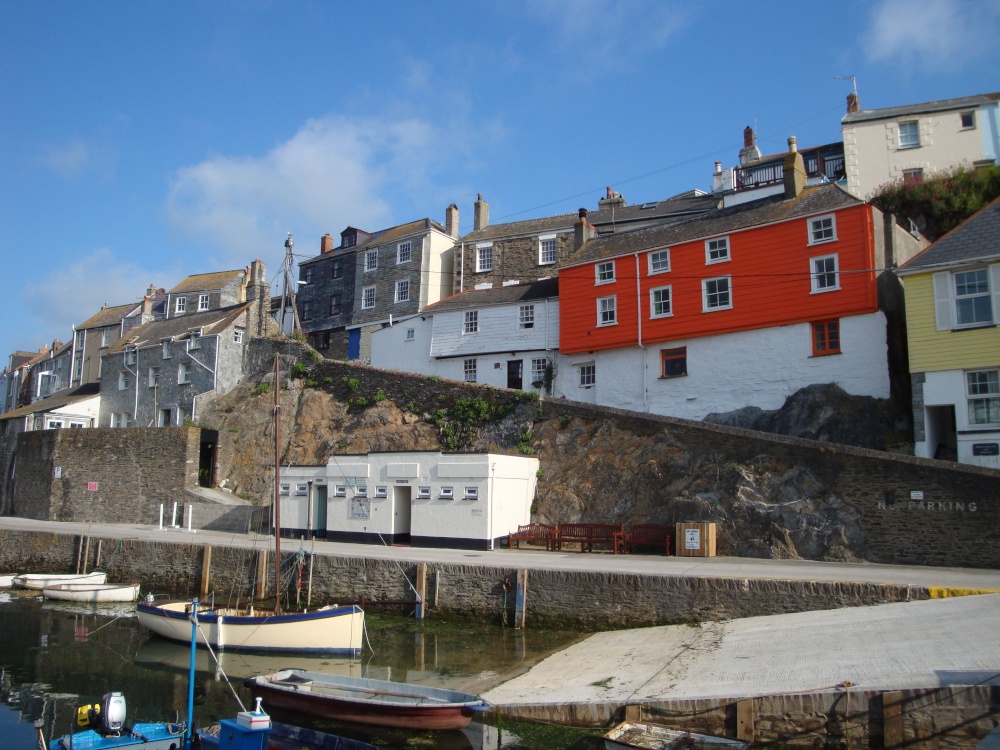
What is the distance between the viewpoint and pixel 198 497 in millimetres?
33125

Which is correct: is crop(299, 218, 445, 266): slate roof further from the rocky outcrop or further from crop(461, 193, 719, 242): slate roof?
the rocky outcrop

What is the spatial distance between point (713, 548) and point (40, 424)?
38772 mm

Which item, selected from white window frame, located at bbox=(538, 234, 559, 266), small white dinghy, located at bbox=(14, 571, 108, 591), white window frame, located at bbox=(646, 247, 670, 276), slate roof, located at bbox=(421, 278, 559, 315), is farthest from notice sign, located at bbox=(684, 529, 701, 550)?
white window frame, located at bbox=(538, 234, 559, 266)

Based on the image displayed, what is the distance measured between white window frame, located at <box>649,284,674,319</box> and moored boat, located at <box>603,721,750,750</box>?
2193 cm

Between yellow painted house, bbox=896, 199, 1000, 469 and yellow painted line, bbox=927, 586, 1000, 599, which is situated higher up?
yellow painted house, bbox=896, 199, 1000, 469

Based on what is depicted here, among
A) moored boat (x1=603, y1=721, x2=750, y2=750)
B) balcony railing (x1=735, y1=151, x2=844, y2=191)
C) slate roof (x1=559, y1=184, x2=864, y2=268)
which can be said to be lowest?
moored boat (x1=603, y1=721, x2=750, y2=750)

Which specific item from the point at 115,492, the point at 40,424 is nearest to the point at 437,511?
the point at 115,492

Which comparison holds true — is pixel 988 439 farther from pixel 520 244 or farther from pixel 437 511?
pixel 520 244

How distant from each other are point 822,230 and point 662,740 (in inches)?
873

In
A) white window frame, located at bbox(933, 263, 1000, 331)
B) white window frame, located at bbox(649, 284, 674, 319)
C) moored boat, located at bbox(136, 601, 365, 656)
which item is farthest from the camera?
white window frame, located at bbox(649, 284, 674, 319)

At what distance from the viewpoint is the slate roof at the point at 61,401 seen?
143 feet

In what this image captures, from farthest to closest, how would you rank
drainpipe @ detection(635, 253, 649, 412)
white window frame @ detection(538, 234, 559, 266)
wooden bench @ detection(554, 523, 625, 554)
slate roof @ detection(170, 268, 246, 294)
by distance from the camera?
slate roof @ detection(170, 268, 246, 294)
white window frame @ detection(538, 234, 559, 266)
drainpipe @ detection(635, 253, 649, 412)
wooden bench @ detection(554, 523, 625, 554)

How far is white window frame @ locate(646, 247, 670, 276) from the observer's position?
31.4 m

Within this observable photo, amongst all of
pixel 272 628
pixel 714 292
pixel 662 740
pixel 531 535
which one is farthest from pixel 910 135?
pixel 272 628
